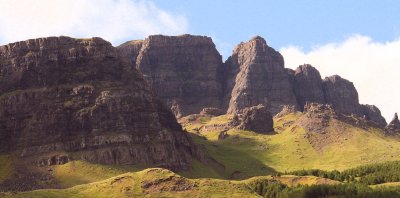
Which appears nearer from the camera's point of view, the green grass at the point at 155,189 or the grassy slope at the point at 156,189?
the green grass at the point at 155,189

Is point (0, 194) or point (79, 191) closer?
point (0, 194)

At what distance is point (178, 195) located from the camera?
187 meters

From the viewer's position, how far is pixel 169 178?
19762cm

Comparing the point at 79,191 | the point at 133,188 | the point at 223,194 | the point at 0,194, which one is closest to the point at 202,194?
the point at 223,194

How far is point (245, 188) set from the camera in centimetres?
19712

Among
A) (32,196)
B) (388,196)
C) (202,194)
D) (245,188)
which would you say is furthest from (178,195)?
(388,196)

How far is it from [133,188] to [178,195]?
13.5 metres

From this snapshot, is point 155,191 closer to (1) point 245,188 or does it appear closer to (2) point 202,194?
(2) point 202,194

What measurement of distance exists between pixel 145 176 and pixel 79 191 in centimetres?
1865

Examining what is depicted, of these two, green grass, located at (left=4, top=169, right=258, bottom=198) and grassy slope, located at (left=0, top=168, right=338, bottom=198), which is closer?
green grass, located at (left=4, top=169, right=258, bottom=198)

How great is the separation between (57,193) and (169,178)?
101 feet

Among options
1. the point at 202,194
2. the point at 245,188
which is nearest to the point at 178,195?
the point at 202,194

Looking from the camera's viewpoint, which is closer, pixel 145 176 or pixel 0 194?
pixel 0 194

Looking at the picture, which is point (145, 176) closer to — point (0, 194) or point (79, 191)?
point (79, 191)
